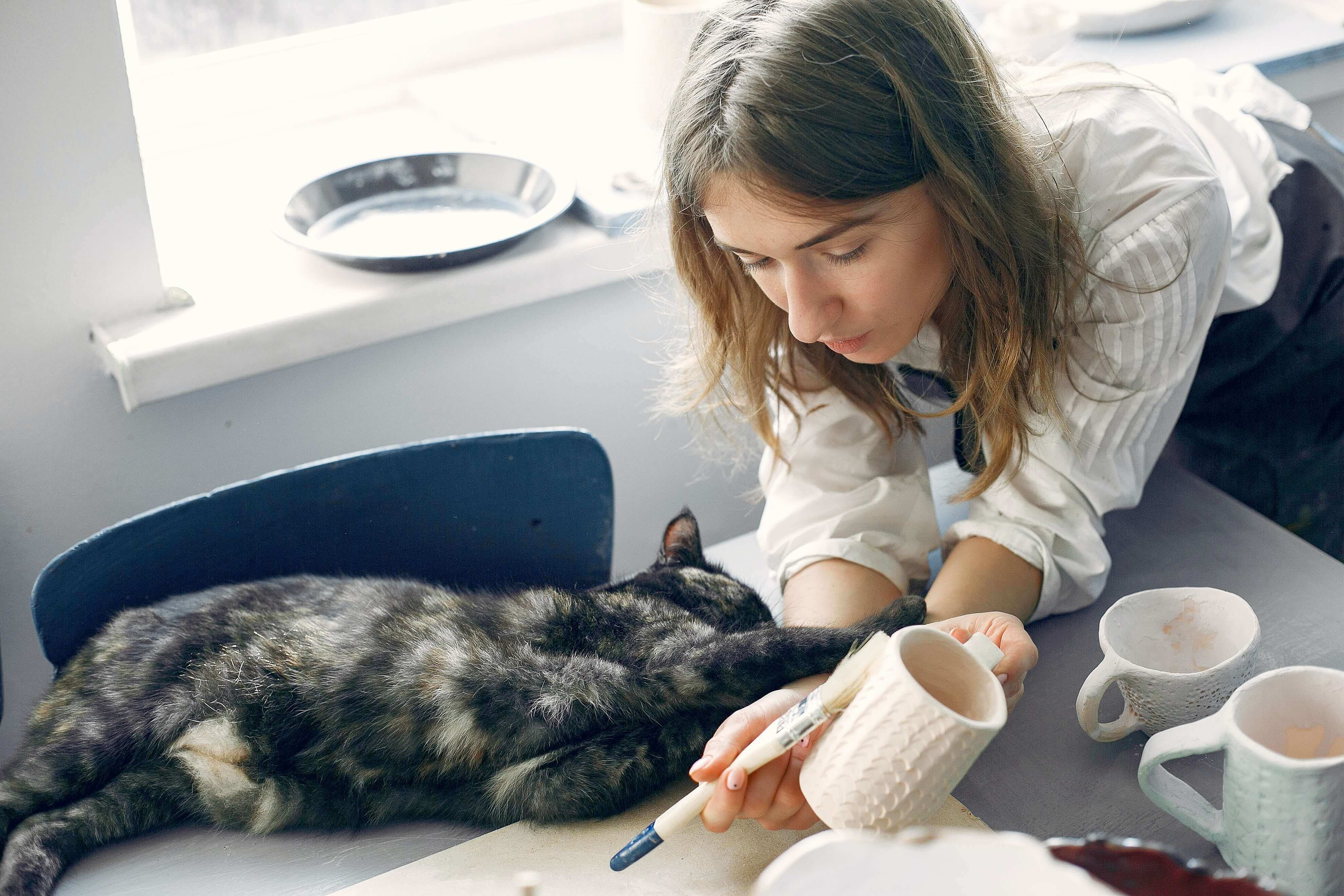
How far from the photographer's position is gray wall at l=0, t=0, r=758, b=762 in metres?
1.17

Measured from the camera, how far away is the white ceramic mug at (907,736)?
0.56 metres

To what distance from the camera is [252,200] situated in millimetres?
1605

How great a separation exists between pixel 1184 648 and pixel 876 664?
14.1 inches

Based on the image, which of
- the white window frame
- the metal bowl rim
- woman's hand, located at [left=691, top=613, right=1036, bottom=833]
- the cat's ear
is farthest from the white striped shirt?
the white window frame

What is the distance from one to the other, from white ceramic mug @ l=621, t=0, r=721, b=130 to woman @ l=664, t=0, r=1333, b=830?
0.60 metres

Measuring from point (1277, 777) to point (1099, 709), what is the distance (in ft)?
0.78

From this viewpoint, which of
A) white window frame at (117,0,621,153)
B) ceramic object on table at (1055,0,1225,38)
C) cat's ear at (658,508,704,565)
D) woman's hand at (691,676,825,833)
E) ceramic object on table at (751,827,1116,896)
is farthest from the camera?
ceramic object on table at (1055,0,1225,38)

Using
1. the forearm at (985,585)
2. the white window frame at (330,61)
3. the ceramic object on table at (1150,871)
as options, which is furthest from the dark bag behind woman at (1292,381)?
the white window frame at (330,61)

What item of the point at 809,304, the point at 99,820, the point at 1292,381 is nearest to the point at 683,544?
the point at 809,304

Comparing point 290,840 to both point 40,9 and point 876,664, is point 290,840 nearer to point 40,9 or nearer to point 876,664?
point 876,664

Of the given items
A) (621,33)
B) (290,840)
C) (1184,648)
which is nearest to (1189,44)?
(621,33)

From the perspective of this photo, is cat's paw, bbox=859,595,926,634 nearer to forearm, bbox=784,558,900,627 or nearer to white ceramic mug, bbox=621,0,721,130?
forearm, bbox=784,558,900,627

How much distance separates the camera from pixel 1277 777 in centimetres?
58

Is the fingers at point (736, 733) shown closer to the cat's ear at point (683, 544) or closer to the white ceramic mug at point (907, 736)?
the white ceramic mug at point (907, 736)
